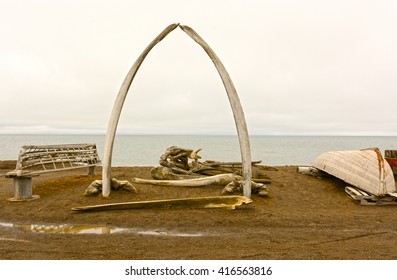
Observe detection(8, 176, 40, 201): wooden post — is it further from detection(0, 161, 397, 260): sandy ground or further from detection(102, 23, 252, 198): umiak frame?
detection(102, 23, 252, 198): umiak frame

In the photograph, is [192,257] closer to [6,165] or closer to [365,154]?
[365,154]

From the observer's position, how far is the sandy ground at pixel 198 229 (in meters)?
6.10

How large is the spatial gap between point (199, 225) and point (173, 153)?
5.68 m

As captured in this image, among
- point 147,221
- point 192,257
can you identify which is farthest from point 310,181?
point 192,257

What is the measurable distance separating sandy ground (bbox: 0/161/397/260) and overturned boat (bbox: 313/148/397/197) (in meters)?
0.80

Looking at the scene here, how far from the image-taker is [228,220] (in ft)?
28.2

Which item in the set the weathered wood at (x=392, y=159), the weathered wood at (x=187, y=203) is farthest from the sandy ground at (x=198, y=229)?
the weathered wood at (x=392, y=159)

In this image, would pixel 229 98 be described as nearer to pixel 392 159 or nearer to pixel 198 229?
pixel 198 229

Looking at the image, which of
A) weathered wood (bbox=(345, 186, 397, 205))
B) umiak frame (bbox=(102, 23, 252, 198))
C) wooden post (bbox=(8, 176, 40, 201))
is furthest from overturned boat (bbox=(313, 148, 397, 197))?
wooden post (bbox=(8, 176, 40, 201))

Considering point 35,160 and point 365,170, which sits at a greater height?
point 35,160

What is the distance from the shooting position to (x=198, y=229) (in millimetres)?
7957

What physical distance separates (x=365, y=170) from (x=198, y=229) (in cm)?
758

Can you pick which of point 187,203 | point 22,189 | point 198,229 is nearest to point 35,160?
point 22,189

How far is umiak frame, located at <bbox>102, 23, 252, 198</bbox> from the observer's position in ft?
32.5
